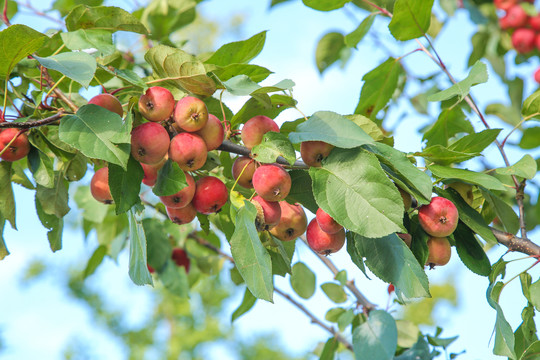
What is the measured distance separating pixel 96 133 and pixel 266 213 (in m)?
0.31

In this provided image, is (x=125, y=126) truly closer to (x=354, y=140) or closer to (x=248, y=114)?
(x=248, y=114)

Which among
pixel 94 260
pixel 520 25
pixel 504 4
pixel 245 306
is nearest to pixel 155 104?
pixel 245 306

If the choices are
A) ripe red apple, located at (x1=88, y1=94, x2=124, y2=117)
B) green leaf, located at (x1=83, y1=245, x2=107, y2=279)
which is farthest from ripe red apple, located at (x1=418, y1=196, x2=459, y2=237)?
green leaf, located at (x1=83, y1=245, x2=107, y2=279)

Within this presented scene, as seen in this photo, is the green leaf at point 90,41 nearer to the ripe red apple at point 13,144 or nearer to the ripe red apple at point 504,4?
the ripe red apple at point 13,144

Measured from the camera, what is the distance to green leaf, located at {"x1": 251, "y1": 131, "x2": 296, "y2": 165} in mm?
844

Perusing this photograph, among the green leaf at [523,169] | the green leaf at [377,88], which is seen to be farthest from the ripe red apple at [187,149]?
the green leaf at [377,88]

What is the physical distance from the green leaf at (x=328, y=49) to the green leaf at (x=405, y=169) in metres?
1.23

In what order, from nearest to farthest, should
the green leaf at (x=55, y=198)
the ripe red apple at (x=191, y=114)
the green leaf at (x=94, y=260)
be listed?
the ripe red apple at (x=191, y=114), the green leaf at (x=55, y=198), the green leaf at (x=94, y=260)

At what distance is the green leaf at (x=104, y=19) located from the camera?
108 cm

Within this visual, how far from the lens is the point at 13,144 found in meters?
1.03

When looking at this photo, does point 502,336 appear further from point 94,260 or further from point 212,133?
point 94,260

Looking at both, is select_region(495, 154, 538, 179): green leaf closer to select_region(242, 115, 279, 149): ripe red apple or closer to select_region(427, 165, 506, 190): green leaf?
select_region(427, 165, 506, 190): green leaf

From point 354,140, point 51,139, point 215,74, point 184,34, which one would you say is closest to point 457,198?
point 354,140

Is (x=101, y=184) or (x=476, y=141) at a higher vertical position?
(x=476, y=141)
